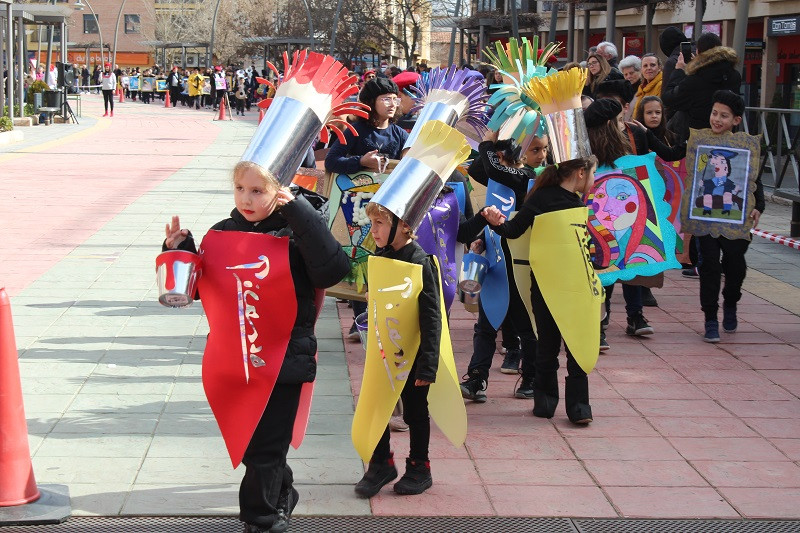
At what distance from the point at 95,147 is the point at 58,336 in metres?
18.4

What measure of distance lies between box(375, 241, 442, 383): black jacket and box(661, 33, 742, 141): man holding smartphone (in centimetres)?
560

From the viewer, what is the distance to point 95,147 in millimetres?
25453

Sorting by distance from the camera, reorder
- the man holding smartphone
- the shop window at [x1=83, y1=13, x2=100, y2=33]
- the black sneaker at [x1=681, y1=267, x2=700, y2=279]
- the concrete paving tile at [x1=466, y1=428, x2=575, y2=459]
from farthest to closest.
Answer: the shop window at [x1=83, y1=13, x2=100, y2=33], the black sneaker at [x1=681, y1=267, x2=700, y2=279], the man holding smartphone, the concrete paving tile at [x1=466, y1=428, x2=575, y2=459]

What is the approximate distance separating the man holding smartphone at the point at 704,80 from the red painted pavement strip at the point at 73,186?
587cm

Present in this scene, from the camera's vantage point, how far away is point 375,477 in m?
5.06

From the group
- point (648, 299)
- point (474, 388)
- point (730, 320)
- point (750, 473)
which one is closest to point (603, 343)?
point (730, 320)

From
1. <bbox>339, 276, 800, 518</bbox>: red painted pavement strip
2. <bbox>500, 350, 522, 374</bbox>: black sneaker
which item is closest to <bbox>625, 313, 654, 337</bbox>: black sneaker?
<bbox>339, 276, 800, 518</bbox>: red painted pavement strip

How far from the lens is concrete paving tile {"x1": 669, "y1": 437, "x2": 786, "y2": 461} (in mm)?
5668

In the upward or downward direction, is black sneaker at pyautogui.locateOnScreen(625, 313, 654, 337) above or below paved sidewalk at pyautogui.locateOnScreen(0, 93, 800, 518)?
above

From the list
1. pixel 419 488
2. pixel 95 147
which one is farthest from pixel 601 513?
pixel 95 147

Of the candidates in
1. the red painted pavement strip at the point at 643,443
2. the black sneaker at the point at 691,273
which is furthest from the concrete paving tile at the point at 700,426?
the black sneaker at the point at 691,273

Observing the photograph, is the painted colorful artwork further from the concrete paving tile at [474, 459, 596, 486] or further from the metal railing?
the metal railing

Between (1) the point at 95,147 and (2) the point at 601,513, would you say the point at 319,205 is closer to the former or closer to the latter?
(2) the point at 601,513

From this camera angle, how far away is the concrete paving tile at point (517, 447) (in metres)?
5.65
